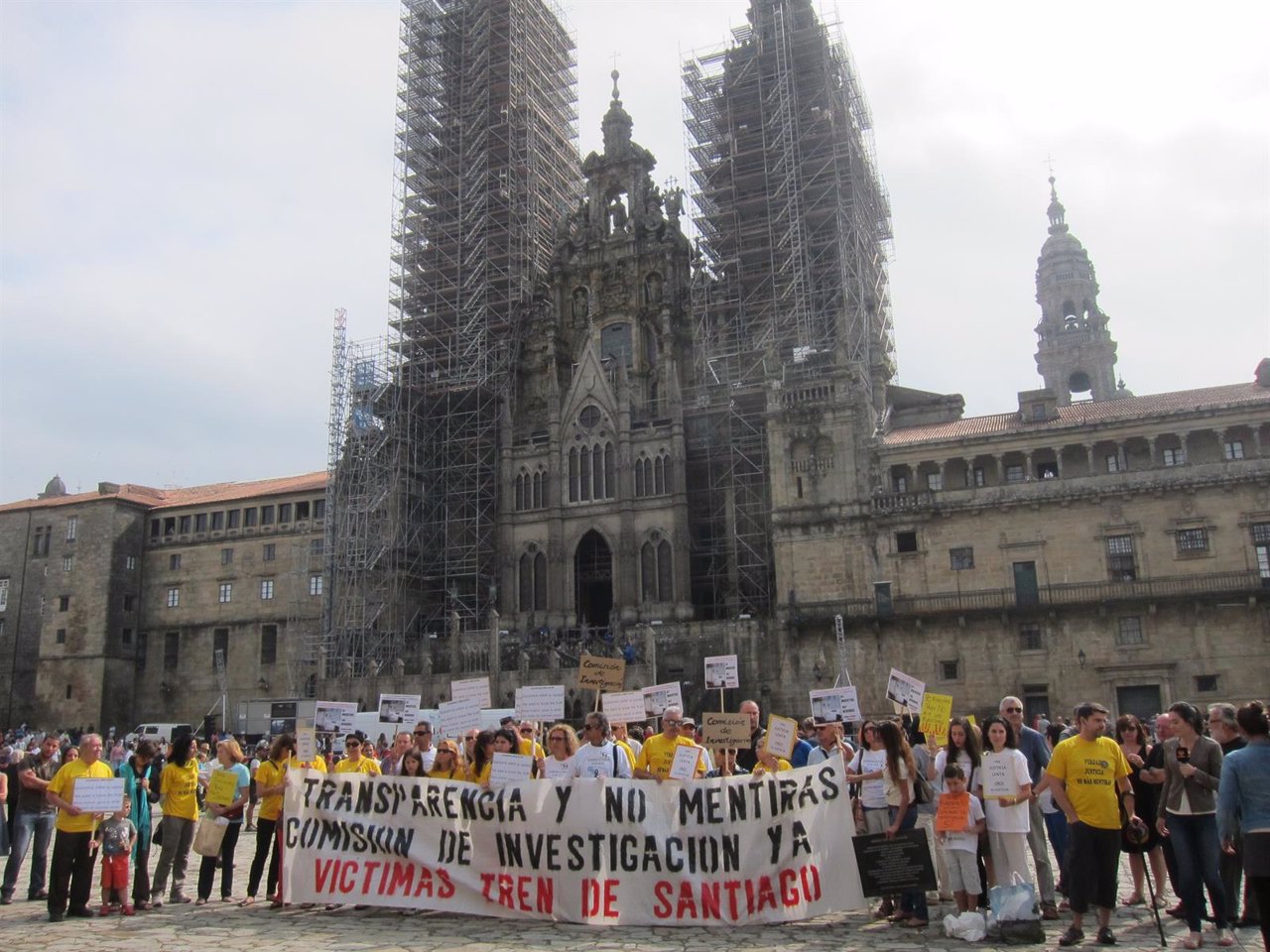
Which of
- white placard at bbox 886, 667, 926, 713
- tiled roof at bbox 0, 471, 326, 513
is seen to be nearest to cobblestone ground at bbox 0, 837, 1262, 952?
white placard at bbox 886, 667, 926, 713

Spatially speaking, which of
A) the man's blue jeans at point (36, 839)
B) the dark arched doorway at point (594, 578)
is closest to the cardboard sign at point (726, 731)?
the man's blue jeans at point (36, 839)

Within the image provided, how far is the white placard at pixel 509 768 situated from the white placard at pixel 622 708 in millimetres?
5321

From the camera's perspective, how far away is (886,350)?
6166cm

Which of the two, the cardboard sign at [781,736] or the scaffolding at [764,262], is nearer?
the cardboard sign at [781,736]

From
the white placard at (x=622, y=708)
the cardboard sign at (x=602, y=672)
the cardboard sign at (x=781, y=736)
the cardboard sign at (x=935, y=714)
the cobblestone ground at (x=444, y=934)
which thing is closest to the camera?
the cobblestone ground at (x=444, y=934)

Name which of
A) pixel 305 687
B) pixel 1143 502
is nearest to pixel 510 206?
pixel 305 687

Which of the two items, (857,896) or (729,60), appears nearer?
(857,896)

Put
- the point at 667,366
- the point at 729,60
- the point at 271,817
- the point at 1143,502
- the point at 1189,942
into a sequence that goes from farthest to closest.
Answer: the point at 729,60 → the point at 667,366 → the point at 1143,502 → the point at 271,817 → the point at 1189,942

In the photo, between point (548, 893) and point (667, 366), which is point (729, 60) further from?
point (548, 893)

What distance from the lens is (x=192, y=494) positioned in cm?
6931

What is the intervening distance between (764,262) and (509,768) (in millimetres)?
47386

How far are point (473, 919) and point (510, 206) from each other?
52.6 meters

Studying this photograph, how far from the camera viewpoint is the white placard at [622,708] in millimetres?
19125

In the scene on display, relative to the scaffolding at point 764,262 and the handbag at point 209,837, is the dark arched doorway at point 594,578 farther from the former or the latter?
the handbag at point 209,837
